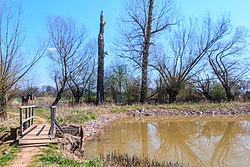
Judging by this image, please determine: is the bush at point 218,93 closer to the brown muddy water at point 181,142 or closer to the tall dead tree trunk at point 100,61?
the brown muddy water at point 181,142

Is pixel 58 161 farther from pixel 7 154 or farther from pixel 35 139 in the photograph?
pixel 35 139

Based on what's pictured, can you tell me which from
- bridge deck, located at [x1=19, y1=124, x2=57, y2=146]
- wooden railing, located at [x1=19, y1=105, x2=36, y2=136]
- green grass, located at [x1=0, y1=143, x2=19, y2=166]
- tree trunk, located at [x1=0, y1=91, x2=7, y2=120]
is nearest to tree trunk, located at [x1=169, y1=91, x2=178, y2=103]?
wooden railing, located at [x1=19, y1=105, x2=36, y2=136]

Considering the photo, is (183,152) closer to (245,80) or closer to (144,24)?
(144,24)

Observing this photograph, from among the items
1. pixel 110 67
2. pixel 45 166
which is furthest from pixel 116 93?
pixel 45 166

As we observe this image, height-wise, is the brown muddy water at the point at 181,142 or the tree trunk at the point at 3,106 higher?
the tree trunk at the point at 3,106

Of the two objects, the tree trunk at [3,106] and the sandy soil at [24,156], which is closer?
the sandy soil at [24,156]

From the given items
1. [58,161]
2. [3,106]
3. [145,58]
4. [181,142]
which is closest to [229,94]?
[145,58]

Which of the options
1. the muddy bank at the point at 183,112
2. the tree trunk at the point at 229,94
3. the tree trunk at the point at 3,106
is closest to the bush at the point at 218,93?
the tree trunk at the point at 229,94

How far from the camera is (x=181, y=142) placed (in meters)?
9.87

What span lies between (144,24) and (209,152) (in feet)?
54.4

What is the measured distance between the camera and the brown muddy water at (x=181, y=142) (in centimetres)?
749

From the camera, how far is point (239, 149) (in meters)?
8.52

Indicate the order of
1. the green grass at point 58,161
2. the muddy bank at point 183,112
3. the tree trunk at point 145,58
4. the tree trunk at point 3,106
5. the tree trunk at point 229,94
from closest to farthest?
the green grass at point 58,161
the tree trunk at point 3,106
the muddy bank at point 183,112
the tree trunk at point 145,58
the tree trunk at point 229,94

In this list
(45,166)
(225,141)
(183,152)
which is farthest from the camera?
(225,141)
